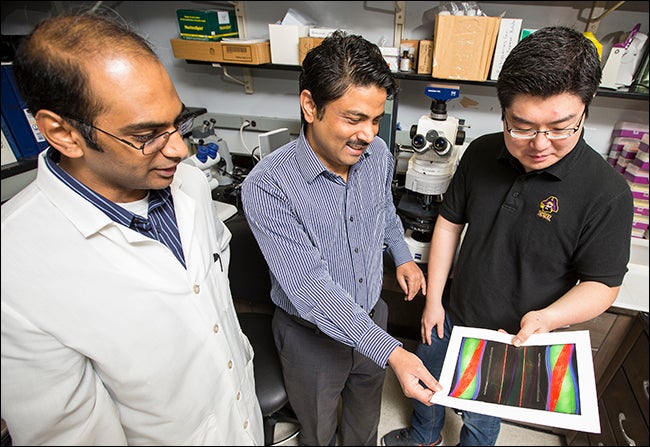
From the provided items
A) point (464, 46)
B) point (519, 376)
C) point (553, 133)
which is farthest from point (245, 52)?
point (519, 376)

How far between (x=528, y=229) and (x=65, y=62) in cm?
104

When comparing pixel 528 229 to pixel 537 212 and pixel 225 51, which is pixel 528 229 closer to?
pixel 537 212

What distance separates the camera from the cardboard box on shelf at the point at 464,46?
134cm

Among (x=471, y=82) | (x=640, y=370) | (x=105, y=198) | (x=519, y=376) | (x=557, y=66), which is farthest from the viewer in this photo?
(x=471, y=82)

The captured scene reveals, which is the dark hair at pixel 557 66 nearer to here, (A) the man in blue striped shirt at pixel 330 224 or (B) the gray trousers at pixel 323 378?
(A) the man in blue striped shirt at pixel 330 224

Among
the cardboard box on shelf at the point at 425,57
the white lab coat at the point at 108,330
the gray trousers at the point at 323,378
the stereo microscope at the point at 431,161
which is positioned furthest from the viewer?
the cardboard box on shelf at the point at 425,57

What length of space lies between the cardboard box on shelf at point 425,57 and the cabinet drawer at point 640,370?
51.2 inches

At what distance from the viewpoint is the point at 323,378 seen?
1100mm

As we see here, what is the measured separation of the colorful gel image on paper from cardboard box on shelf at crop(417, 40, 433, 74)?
1.18 meters

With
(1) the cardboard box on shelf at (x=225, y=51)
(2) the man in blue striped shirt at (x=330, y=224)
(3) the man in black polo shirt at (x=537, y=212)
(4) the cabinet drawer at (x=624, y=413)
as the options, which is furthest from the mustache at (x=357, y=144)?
(4) the cabinet drawer at (x=624, y=413)

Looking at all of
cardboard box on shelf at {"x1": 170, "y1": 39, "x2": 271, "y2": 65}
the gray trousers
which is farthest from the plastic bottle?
the gray trousers

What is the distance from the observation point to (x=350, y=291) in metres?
1.03

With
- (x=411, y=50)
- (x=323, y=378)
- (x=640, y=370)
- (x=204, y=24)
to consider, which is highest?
(x=204, y=24)

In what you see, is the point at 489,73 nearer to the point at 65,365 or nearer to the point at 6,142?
the point at 65,365
